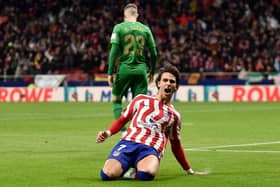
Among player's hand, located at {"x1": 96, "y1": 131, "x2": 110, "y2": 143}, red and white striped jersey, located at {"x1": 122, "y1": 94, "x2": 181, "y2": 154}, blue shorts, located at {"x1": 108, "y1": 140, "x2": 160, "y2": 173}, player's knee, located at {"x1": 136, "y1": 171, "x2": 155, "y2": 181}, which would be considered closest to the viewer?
player's hand, located at {"x1": 96, "y1": 131, "x2": 110, "y2": 143}

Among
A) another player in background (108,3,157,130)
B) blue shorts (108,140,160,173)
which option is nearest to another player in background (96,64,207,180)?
blue shorts (108,140,160,173)

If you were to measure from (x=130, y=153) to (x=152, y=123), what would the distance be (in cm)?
45

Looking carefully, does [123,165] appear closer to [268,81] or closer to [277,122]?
Result: [277,122]

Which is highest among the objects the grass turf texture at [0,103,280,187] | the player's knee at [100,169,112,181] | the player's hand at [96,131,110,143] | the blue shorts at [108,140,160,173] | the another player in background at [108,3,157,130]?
the another player in background at [108,3,157,130]

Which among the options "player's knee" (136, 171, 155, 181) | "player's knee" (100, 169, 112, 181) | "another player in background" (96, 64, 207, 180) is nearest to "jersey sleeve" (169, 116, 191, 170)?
"another player in background" (96, 64, 207, 180)

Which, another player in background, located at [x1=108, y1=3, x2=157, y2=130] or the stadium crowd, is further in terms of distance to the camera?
the stadium crowd

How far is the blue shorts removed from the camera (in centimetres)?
920

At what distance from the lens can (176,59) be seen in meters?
35.3

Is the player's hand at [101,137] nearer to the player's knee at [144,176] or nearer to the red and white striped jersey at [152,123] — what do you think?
the player's knee at [144,176]

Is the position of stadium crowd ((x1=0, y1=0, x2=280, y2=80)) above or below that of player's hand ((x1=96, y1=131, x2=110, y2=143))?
above

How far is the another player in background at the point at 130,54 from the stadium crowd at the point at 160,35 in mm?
19971

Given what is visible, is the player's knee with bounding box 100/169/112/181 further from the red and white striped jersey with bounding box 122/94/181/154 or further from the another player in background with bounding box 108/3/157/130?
the another player in background with bounding box 108/3/157/130

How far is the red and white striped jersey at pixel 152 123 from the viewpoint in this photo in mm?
9469

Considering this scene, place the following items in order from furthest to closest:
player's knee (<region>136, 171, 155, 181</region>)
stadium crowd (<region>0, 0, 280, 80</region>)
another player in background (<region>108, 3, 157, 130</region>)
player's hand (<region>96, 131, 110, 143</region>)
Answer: stadium crowd (<region>0, 0, 280, 80</region>), another player in background (<region>108, 3, 157, 130</region>), player's knee (<region>136, 171, 155, 181</region>), player's hand (<region>96, 131, 110, 143</region>)
